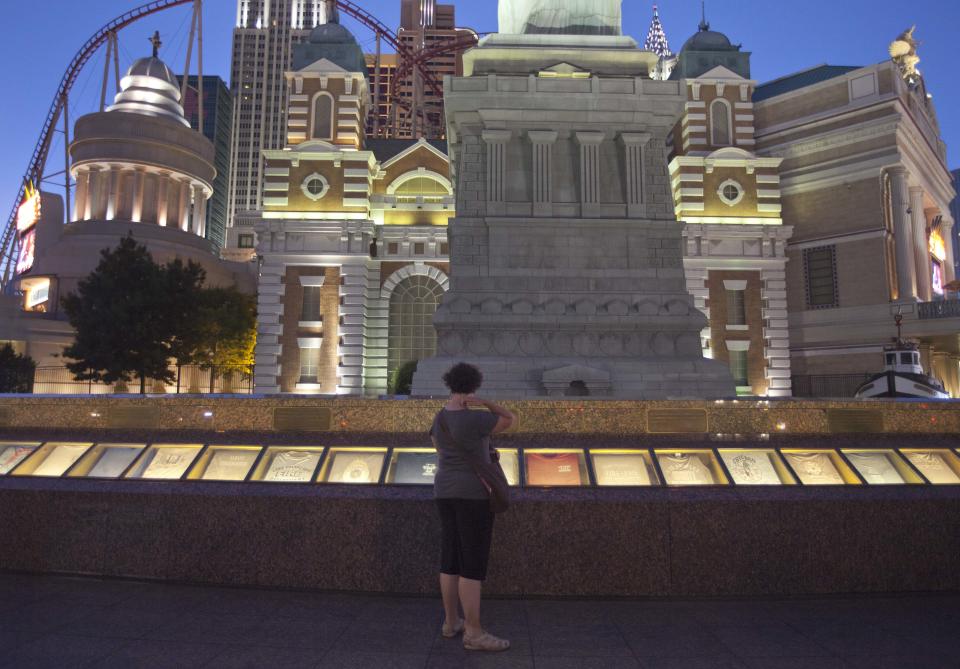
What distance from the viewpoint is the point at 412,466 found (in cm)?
679

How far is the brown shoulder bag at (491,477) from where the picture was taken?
190 inches

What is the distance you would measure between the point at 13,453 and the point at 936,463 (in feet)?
33.7

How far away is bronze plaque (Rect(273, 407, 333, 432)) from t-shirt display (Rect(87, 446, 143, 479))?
1567 mm

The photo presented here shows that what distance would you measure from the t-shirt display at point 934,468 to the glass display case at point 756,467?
1.47 meters

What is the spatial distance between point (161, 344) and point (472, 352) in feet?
70.8

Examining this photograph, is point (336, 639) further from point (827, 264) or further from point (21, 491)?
point (827, 264)

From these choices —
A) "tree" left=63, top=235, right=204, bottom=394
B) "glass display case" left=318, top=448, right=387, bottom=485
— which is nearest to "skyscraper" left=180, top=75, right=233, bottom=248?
"tree" left=63, top=235, right=204, bottom=394

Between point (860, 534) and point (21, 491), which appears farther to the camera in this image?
point (21, 491)

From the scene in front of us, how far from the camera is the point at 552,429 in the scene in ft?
24.2

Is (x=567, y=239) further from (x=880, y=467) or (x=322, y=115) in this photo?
(x=322, y=115)

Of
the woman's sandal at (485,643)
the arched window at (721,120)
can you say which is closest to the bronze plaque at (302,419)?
the woman's sandal at (485,643)

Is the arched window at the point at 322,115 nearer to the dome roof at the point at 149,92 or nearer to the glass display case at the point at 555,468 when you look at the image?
the dome roof at the point at 149,92

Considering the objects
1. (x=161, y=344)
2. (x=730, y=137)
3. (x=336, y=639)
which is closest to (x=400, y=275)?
(x=161, y=344)

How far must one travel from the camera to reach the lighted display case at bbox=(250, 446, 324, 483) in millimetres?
6695
